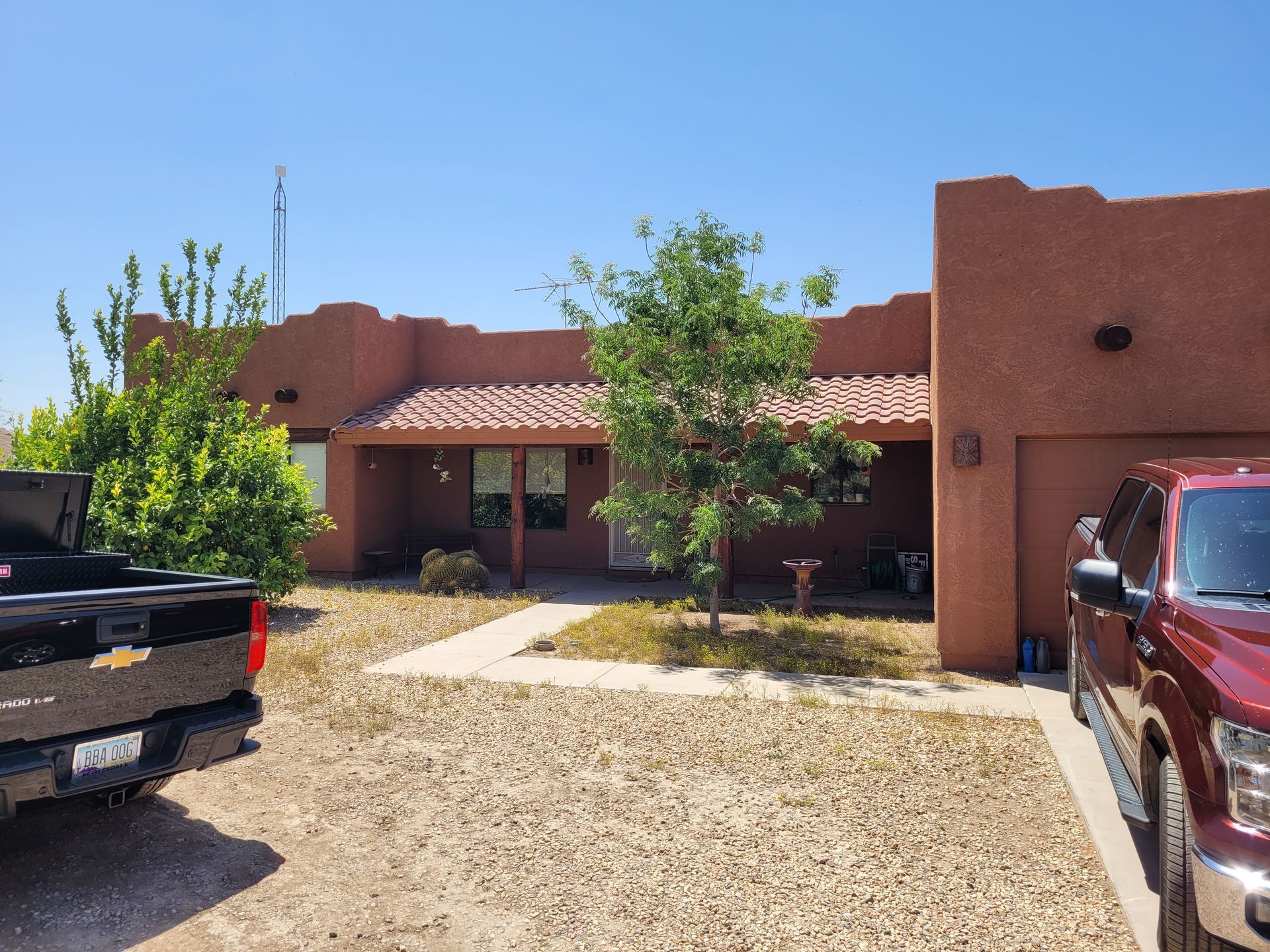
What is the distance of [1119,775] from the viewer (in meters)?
4.04

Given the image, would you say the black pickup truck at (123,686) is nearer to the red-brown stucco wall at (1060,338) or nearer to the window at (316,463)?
the red-brown stucco wall at (1060,338)

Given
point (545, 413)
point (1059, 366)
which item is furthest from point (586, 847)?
point (545, 413)

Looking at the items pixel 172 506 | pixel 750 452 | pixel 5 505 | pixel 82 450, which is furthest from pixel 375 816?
pixel 82 450

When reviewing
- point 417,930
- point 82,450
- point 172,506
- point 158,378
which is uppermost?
point 158,378

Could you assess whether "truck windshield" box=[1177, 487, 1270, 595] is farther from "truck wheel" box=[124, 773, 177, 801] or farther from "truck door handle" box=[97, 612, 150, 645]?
"truck wheel" box=[124, 773, 177, 801]

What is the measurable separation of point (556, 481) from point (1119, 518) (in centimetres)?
1142

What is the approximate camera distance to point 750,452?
9.55 meters

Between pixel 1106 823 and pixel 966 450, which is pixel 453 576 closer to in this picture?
pixel 966 450

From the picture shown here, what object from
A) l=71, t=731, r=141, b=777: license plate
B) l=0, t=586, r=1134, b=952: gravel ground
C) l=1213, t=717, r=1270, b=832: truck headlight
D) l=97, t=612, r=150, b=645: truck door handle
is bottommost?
l=0, t=586, r=1134, b=952: gravel ground

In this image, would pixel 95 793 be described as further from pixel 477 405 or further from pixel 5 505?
pixel 477 405

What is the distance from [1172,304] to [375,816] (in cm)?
759

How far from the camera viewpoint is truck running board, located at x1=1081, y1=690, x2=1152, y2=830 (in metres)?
3.59

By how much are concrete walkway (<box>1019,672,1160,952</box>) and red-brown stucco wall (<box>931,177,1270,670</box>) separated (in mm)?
1605

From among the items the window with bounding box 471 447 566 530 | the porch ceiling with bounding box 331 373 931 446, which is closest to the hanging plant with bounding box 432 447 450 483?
the window with bounding box 471 447 566 530
